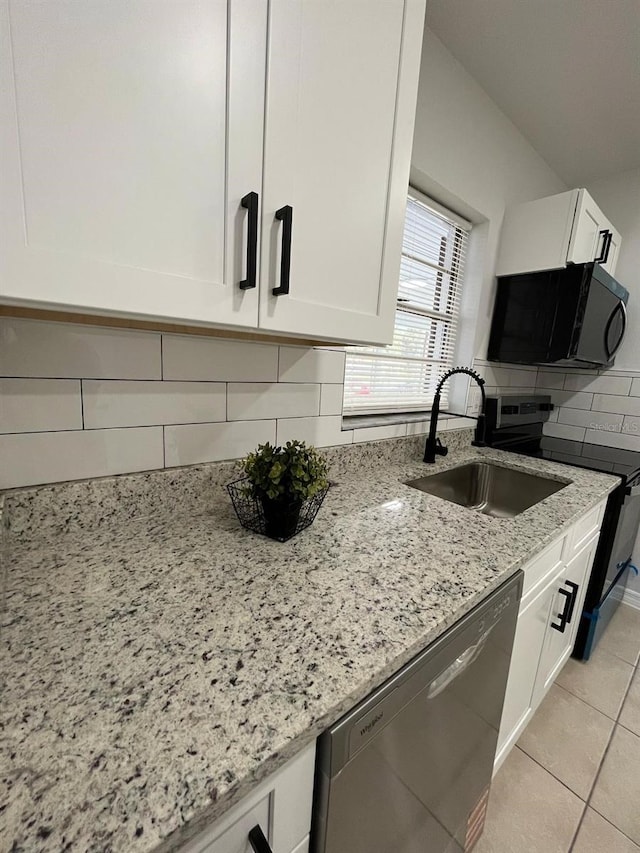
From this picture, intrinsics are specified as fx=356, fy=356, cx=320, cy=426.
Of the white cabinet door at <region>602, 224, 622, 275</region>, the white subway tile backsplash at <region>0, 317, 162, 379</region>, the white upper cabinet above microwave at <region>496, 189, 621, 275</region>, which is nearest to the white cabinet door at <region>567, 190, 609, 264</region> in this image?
the white upper cabinet above microwave at <region>496, 189, 621, 275</region>

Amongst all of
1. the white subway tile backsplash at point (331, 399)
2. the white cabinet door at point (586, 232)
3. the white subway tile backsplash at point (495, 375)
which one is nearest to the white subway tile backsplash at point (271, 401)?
the white subway tile backsplash at point (331, 399)

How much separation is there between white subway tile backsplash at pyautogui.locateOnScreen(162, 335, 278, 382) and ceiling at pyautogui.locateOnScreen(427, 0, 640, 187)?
1.33 metres

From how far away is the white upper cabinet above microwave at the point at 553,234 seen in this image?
1637mm

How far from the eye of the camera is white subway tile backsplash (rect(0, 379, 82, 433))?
69 cm

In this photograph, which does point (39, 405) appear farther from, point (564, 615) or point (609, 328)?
point (609, 328)

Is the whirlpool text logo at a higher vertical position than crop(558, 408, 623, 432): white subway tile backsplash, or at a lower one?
lower

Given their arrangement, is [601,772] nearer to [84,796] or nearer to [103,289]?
[84,796]

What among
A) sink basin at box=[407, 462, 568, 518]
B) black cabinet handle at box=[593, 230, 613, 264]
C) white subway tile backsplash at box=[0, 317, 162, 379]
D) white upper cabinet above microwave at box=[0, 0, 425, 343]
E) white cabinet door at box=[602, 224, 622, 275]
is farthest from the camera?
white cabinet door at box=[602, 224, 622, 275]

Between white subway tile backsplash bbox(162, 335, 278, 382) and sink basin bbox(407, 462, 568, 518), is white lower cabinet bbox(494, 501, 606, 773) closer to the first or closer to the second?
sink basin bbox(407, 462, 568, 518)

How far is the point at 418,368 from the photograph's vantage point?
69.9 inches

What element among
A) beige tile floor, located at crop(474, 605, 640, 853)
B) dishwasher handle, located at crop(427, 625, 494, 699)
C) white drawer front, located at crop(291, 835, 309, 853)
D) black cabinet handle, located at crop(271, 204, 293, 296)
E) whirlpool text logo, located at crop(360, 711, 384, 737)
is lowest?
beige tile floor, located at crop(474, 605, 640, 853)

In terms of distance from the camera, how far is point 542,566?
984mm

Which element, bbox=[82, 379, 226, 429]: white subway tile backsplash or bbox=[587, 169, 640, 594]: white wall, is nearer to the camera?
bbox=[82, 379, 226, 429]: white subway tile backsplash

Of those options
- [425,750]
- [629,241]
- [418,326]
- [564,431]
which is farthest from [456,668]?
[629,241]
